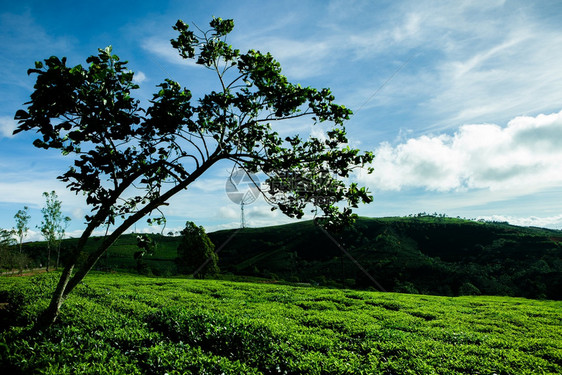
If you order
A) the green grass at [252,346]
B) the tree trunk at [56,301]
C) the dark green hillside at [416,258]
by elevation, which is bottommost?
the dark green hillside at [416,258]

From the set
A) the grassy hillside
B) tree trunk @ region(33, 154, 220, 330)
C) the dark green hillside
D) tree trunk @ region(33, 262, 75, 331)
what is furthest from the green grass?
the grassy hillside

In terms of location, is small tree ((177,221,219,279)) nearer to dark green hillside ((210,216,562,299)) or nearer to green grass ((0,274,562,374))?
dark green hillside ((210,216,562,299))

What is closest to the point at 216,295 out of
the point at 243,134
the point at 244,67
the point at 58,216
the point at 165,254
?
the point at 243,134

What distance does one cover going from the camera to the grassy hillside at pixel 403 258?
82375 millimetres

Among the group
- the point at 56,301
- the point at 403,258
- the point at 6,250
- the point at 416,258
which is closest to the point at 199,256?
the point at 6,250

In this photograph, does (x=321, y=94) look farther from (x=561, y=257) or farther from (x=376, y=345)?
(x=561, y=257)

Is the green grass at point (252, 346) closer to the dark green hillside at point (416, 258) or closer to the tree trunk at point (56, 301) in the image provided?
the tree trunk at point (56, 301)

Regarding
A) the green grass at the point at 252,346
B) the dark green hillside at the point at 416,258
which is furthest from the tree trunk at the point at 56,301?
the dark green hillside at the point at 416,258

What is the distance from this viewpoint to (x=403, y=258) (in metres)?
114

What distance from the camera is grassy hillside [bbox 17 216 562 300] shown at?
82375mm

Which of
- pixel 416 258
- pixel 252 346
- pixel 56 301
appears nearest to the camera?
pixel 56 301

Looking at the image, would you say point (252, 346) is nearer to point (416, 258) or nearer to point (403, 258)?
point (403, 258)

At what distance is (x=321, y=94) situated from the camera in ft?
26.5

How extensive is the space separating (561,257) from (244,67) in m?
143
